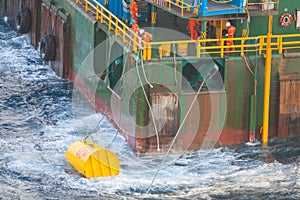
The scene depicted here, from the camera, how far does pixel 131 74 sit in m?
28.0

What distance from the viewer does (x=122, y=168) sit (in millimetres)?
27109

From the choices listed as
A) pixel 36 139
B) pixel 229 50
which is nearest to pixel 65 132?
pixel 36 139

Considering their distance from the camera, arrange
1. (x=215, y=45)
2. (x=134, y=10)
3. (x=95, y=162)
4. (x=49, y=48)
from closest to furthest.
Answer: (x=95, y=162)
(x=215, y=45)
(x=134, y=10)
(x=49, y=48)

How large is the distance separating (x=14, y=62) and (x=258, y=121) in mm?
13218

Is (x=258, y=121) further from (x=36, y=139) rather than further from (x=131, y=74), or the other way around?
(x=36, y=139)

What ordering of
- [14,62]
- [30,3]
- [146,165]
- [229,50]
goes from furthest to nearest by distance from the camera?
[30,3] < [14,62] < [229,50] < [146,165]

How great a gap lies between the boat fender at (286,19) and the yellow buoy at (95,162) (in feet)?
23.7

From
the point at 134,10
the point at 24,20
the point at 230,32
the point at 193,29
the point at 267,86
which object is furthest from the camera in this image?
the point at 24,20

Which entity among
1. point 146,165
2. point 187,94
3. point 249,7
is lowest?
point 146,165

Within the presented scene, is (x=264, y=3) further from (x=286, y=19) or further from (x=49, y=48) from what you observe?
(x=49, y=48)

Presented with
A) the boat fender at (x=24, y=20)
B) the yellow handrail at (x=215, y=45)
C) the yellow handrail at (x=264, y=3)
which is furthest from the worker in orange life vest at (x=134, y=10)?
the boat fender at (x=24, y=20)

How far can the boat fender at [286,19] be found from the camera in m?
29.8

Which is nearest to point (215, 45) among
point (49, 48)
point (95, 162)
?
point (95, 162)

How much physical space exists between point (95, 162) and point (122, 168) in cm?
114
